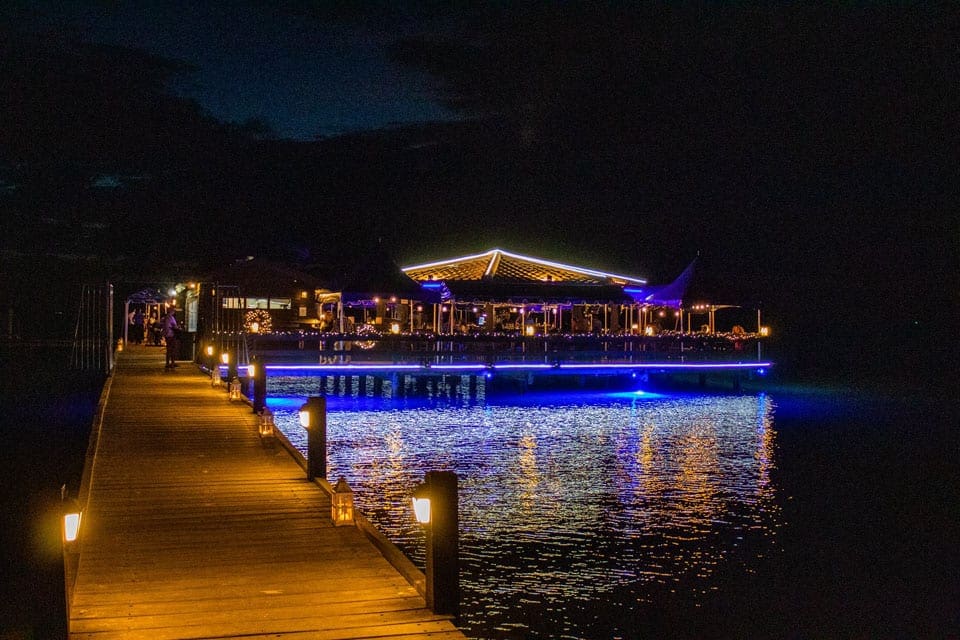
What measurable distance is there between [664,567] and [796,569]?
1621 mm

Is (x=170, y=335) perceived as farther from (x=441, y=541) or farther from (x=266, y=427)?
(x=441, y=541)

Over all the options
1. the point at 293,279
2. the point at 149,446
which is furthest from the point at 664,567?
the point at 293,279

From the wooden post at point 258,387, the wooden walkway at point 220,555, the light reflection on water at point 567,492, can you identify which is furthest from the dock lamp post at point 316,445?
the wooden post at point 258,387

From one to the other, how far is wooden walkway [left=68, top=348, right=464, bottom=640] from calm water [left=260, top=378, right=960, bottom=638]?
6.39ft

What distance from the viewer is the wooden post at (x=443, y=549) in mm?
6656

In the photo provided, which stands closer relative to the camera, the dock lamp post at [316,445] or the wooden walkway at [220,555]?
the wooden walkway at [220,555]

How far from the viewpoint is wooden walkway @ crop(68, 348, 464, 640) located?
6.36 meters

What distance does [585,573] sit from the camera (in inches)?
431

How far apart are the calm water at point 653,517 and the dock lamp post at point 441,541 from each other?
2.55 metres

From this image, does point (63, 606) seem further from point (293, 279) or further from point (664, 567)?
point (293, 279)

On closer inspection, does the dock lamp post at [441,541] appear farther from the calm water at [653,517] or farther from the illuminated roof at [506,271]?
the illuminated roof at [506,271]

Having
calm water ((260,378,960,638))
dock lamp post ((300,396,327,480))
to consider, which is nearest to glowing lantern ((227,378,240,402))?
calm water ((260,378,960,638))

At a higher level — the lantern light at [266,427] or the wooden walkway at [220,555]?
the lantern light at [266,427]

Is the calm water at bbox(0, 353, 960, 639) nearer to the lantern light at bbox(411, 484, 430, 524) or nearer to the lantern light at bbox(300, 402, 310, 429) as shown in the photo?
the lantern light at bbox(300, 402, 310, 429)
